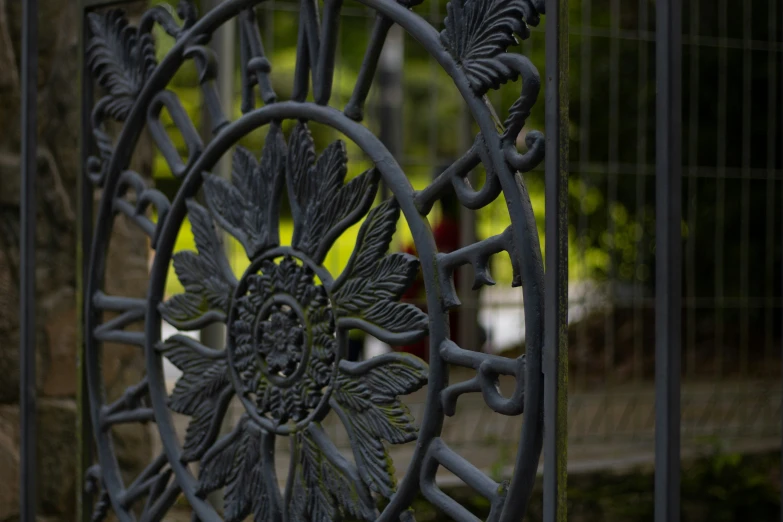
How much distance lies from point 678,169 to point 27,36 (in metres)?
1.11

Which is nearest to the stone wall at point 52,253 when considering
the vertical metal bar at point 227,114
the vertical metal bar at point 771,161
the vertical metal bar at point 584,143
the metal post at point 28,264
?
the metal post at point 28,264

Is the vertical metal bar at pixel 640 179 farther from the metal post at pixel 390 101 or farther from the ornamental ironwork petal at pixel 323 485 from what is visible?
the ornamental ironwork petal at pixel 323 485

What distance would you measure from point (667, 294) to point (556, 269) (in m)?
0.10

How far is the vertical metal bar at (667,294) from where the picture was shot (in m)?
1.01

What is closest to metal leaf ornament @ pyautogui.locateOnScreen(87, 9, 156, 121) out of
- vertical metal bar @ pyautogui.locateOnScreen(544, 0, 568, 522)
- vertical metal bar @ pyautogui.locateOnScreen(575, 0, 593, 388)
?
vertical metal bar @ pyautogui.locateOnScreen(544, 0, 568, 522)

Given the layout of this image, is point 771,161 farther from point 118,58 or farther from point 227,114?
point 118,58

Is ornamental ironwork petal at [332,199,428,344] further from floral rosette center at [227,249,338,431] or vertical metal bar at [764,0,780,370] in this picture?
vertical metal bar at [764,0,780,370]

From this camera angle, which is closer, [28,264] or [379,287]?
[379,287]

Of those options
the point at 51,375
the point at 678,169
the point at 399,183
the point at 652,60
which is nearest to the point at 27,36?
the point at 51,375

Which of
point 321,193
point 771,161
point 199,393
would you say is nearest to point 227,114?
point 199,393

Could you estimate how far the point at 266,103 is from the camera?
1.38 m

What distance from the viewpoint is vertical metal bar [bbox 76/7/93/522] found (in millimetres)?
1658

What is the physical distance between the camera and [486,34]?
1.11 m

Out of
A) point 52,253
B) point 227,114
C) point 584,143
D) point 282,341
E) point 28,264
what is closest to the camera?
point 282,341
